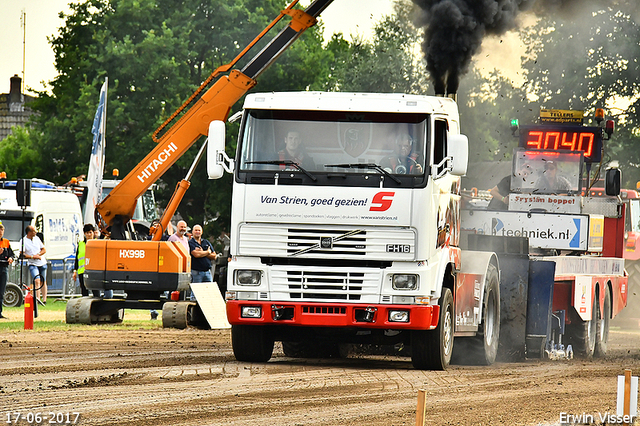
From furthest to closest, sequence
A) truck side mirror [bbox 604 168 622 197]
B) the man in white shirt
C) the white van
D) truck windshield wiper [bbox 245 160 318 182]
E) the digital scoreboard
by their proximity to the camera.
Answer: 1. the white van
2. the man in white shirt
3. the digital scoreboard
4. truck side mirror [bbox 604 168 622 197]
5. truck windshield wiper [bbox 245 160 318 182]

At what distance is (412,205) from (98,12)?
3328cm

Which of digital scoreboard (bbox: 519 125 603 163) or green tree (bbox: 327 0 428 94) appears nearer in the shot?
digital scoreboard (bbox: 519 125 603 163)

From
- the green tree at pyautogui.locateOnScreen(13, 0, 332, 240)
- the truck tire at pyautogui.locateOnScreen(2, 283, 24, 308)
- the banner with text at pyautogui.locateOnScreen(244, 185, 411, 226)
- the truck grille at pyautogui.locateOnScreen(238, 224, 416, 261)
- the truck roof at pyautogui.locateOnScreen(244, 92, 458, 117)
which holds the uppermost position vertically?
the green tree at pyautogui.locateOnScreen(13, 0, 332, 240)

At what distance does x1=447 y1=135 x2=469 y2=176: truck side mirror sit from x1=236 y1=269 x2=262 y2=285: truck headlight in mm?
2580

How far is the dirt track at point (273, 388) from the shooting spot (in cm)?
918

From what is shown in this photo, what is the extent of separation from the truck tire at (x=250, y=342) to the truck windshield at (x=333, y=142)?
2.18 meters

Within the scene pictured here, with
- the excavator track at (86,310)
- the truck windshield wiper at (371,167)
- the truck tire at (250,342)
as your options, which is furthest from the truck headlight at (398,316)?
the excavator track at (86,310)

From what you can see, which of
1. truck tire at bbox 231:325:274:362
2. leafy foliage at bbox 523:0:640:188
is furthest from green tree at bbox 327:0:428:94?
truck tire at bbox 231:325:274:362

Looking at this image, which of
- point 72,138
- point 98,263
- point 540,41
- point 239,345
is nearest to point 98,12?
point 72,138

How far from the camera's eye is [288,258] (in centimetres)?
1255

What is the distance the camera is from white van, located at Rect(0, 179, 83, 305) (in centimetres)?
2838

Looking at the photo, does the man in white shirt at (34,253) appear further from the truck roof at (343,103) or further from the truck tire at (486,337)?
the truck roof at (343,103)

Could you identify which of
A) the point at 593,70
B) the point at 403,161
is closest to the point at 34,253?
the point at 403,161

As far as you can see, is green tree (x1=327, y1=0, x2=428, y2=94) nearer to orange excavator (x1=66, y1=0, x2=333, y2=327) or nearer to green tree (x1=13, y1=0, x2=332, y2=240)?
green tree (x1=13, y1=0, x2=332, y2=240)
